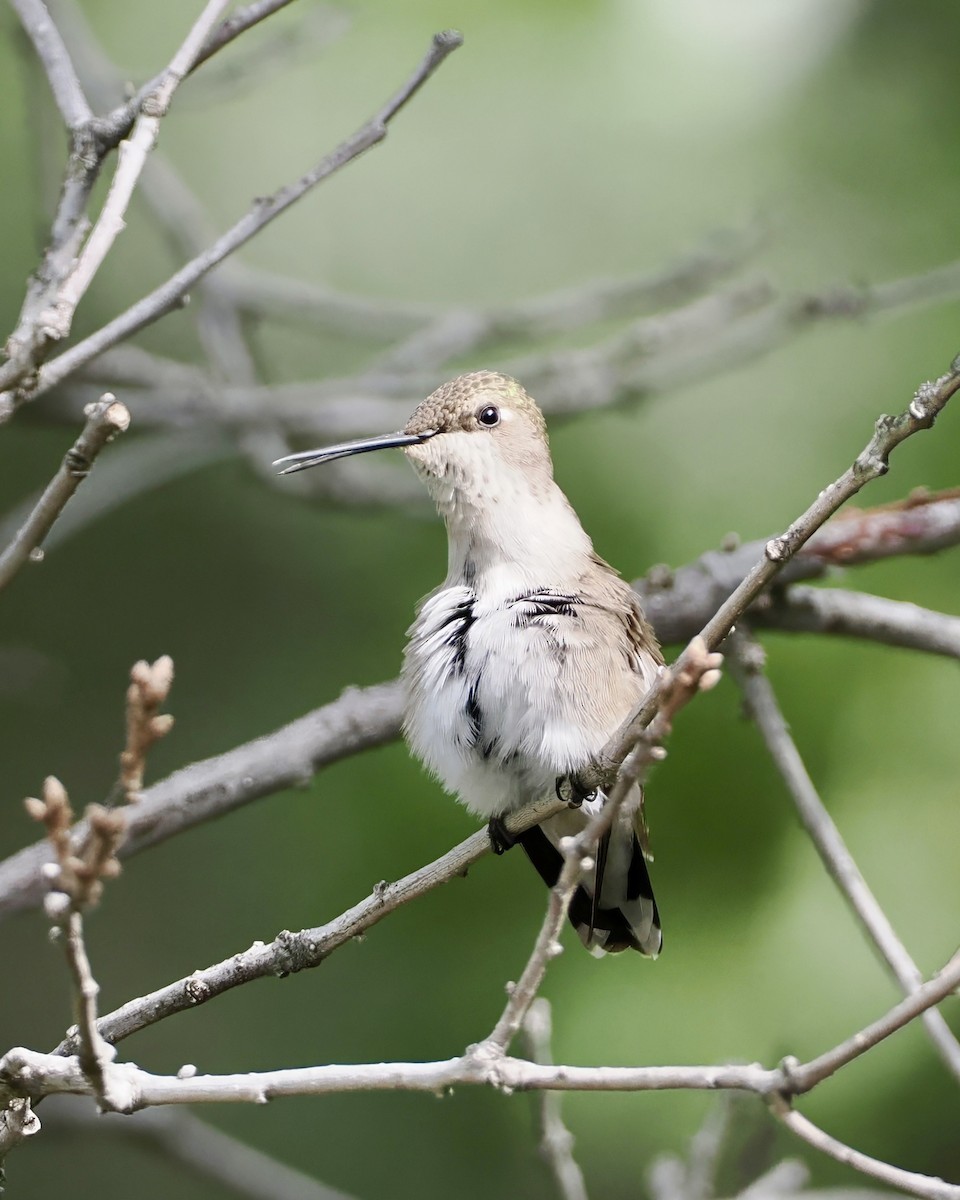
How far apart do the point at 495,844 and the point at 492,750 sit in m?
0.26

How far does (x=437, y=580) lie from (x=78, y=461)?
3.17 metres

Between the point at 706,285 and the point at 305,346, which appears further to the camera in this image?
the point at 305,346

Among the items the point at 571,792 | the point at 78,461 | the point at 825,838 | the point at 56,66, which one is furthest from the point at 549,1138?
the point at 56,66

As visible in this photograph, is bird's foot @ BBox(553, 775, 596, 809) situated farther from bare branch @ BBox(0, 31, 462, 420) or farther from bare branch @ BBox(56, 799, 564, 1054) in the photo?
bare branch @ BBox(0, 31, 462, 420)

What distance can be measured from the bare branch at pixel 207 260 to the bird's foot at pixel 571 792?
1.10 metres

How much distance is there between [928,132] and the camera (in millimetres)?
5777

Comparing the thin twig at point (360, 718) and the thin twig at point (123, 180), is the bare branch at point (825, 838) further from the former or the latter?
the thin twig at point (123, 180)

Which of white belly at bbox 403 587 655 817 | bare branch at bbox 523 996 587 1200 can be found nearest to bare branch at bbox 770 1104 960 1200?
bare branch at bbox 523 996 587 1200

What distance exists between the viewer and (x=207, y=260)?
2.30 meters

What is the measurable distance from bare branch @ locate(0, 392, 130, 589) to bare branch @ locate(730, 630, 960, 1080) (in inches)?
63.0

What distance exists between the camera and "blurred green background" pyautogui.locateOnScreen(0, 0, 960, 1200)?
4312mm

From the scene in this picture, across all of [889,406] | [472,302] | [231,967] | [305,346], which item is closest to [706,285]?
[889,406]

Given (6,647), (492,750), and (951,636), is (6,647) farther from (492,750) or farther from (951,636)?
(951,636)

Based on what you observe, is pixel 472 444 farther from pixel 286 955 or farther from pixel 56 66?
pixel 286 955
